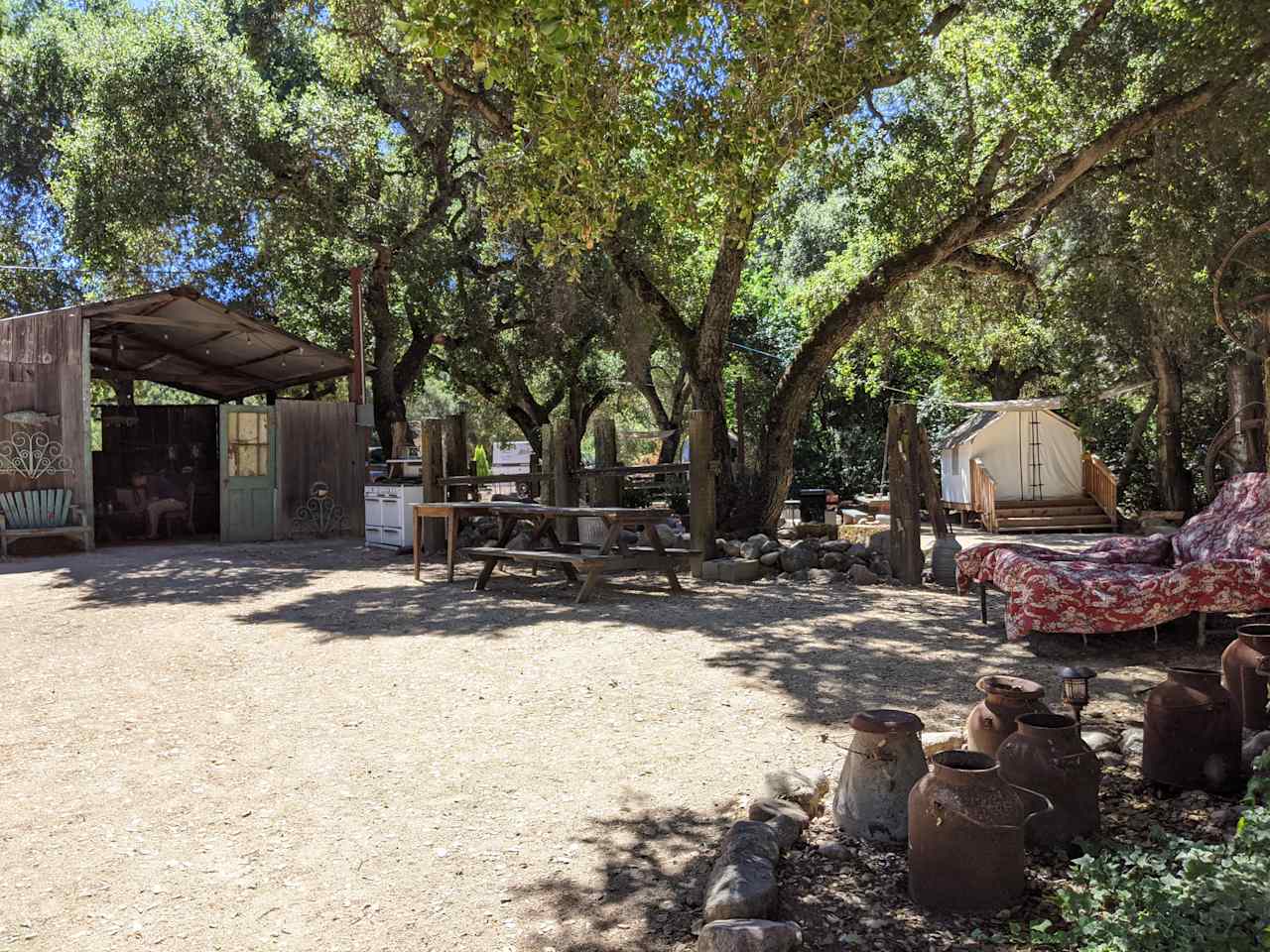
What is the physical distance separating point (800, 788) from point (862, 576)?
650 cm

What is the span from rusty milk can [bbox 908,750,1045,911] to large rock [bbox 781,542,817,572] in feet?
25.0

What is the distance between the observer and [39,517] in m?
12.9

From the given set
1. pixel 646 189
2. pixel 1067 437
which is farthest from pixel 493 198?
pixel 1067 437

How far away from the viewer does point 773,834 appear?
326 centimetres

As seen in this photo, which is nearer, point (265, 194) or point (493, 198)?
point (493, 198)

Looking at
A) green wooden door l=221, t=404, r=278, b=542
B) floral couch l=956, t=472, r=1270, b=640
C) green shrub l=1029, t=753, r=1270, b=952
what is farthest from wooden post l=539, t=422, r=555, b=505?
green shrub l=1029, t=753, r=1270, b=952

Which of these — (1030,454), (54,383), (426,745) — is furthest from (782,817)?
(1030,454)

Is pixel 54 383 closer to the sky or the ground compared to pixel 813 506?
closer to the sky

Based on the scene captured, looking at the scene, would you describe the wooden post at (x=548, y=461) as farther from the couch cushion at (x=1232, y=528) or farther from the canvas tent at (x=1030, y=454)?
the canvas tent at (x=1030, y=454)

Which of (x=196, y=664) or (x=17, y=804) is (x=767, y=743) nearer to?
(x=17, y=804)

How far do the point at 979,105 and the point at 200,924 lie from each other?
13050mm

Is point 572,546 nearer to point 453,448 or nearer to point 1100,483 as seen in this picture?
point 453,448

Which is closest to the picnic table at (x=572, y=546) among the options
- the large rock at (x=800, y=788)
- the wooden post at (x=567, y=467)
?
the wooden post at (x=567, y=467)

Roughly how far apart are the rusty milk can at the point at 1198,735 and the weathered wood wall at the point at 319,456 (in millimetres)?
13732
